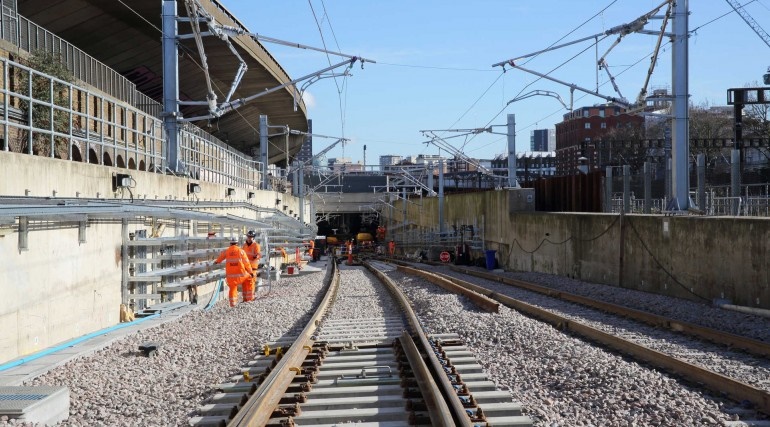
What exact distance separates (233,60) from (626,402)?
39.4m

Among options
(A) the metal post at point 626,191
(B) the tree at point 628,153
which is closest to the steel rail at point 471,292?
(A) the metal post at point 626,191

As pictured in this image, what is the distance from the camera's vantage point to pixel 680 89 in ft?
75.2

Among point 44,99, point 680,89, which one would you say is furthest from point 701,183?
point 44,99

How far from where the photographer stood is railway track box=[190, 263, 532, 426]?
288 inches

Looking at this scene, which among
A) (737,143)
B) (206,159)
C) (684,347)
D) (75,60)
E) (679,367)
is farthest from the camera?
(737,143)

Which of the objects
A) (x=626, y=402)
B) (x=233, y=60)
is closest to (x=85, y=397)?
(x=626, y=402)

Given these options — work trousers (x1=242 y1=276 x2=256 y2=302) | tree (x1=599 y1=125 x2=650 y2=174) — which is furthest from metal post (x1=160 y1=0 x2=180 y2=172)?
tree (x1=599 y1=125 x2=650 y2=174)

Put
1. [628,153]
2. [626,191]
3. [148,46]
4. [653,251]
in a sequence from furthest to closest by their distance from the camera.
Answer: [628,153] < [148,46] < [626,191] < [653,251]

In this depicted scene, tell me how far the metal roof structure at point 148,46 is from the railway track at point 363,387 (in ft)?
57.8

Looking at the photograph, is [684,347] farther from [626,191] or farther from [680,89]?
[626,191]

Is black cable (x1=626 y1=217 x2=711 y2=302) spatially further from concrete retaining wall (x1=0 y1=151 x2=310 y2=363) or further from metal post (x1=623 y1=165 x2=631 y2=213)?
concrete retaining wall (x1=0 y1=151 x2=310 y2=363)

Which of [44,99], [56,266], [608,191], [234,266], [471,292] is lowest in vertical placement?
[471,292]

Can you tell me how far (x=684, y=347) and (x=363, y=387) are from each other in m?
5.07

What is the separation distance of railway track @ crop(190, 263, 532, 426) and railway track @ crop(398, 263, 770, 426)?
210 centimetres
